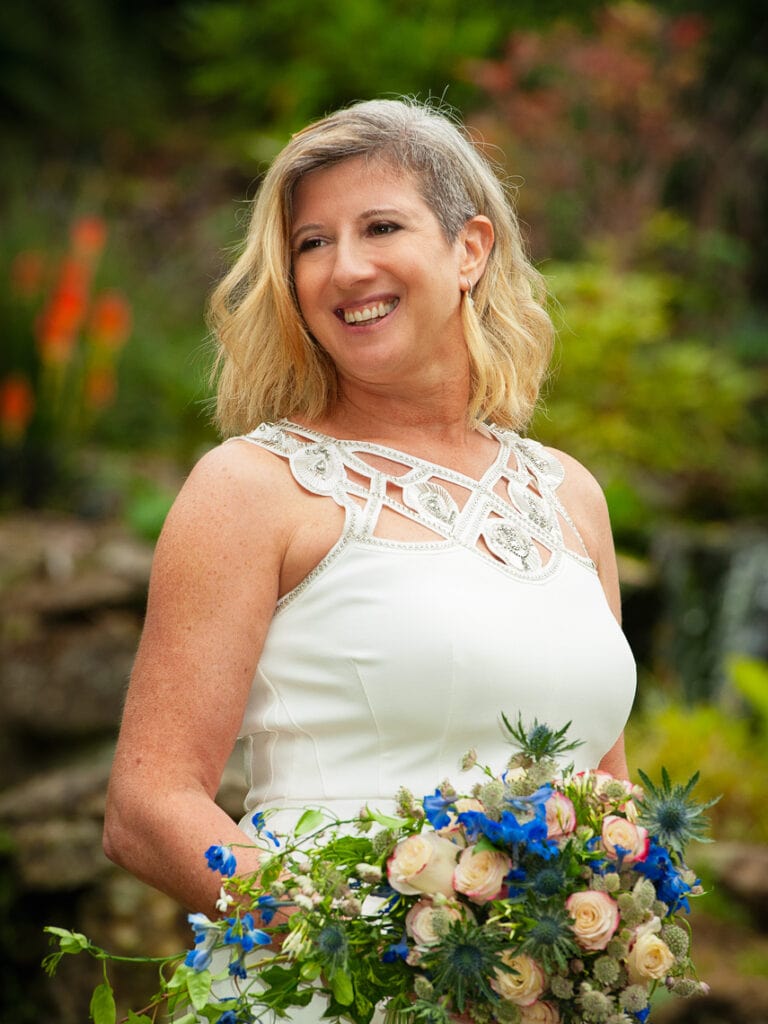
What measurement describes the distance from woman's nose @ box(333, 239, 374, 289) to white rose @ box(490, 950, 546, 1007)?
3.81ft

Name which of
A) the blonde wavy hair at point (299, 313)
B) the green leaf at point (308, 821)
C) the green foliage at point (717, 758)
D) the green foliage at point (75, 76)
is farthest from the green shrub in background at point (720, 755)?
the green foliage at point (75, 76)

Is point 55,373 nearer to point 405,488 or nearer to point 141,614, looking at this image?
point 141,614

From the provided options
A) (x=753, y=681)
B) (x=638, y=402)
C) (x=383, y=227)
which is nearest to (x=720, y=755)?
(x=753, y=681)

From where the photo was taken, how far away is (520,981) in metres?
1.66

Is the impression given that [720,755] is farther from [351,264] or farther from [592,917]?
[592,917]

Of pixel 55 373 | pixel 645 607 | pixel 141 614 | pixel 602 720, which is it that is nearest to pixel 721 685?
pixel 645 607

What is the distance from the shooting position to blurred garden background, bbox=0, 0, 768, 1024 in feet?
19.8

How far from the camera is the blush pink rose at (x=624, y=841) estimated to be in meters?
1.71

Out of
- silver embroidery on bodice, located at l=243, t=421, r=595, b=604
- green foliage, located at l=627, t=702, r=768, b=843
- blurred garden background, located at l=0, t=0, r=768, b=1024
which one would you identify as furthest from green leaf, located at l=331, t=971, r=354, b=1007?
green foliage, located at l=627, t=702, r=768, b=843

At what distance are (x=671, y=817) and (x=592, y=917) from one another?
0.62 feet

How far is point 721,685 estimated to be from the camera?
26.7ft

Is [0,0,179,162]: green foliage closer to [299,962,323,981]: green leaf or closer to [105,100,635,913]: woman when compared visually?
[105,100,635,913]: woman

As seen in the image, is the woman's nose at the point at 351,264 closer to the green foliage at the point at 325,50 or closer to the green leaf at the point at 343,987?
the green leaf at the point at 343,987

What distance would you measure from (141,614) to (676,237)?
6.63 meters
